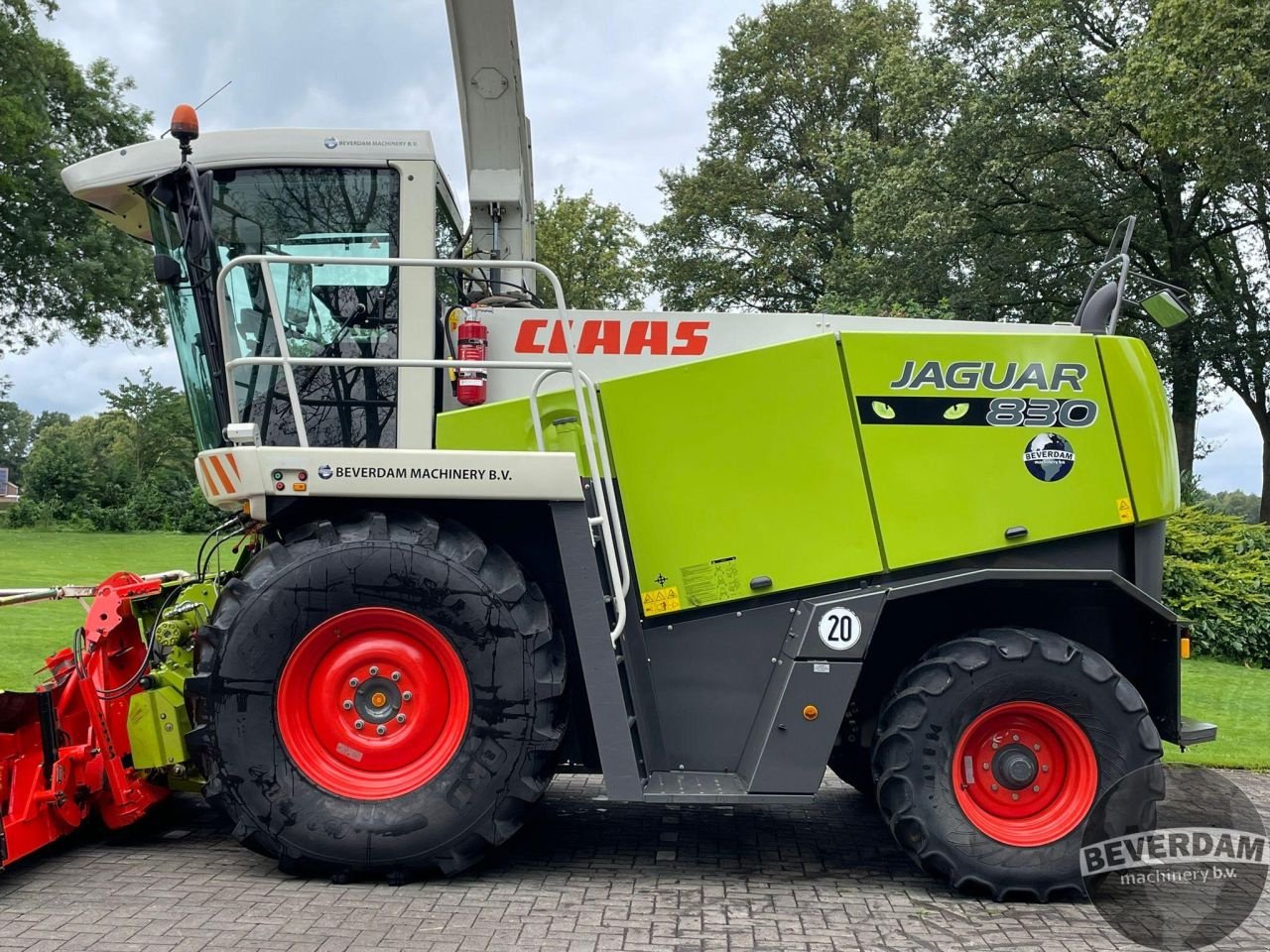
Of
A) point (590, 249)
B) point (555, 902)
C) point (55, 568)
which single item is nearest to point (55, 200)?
point (55, 568)

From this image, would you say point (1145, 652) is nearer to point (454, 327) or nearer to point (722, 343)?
point (722, 343)

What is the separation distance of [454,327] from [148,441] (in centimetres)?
4890

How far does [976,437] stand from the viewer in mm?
4453

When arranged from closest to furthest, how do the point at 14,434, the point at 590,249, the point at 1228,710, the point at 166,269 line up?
1. the point at 166,269
2. the point at 1228,710
3. the point at 590,249
4. the point at 14,434

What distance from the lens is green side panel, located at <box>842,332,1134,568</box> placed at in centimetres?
443

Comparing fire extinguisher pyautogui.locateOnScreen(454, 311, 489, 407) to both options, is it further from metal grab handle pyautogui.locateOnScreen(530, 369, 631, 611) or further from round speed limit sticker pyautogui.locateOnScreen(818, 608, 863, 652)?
round speed limit sticker pyautogui.locateOnScreen(818, 608, 863, 652)

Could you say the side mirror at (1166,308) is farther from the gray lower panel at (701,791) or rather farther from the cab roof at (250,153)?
the cab roof at (250,153)

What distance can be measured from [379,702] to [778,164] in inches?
1175

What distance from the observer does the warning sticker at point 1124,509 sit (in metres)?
4.50

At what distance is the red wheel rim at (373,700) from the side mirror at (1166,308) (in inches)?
141

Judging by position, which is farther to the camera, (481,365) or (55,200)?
(55,200)

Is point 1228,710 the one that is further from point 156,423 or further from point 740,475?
point 156,423

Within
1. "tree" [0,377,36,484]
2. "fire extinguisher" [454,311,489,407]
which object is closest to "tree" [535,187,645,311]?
"fire extinguisher" [454,311,489,407]

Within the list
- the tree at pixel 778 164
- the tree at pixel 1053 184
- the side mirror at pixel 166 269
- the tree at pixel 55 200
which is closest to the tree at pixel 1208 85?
the tree at pixel 1053 184
